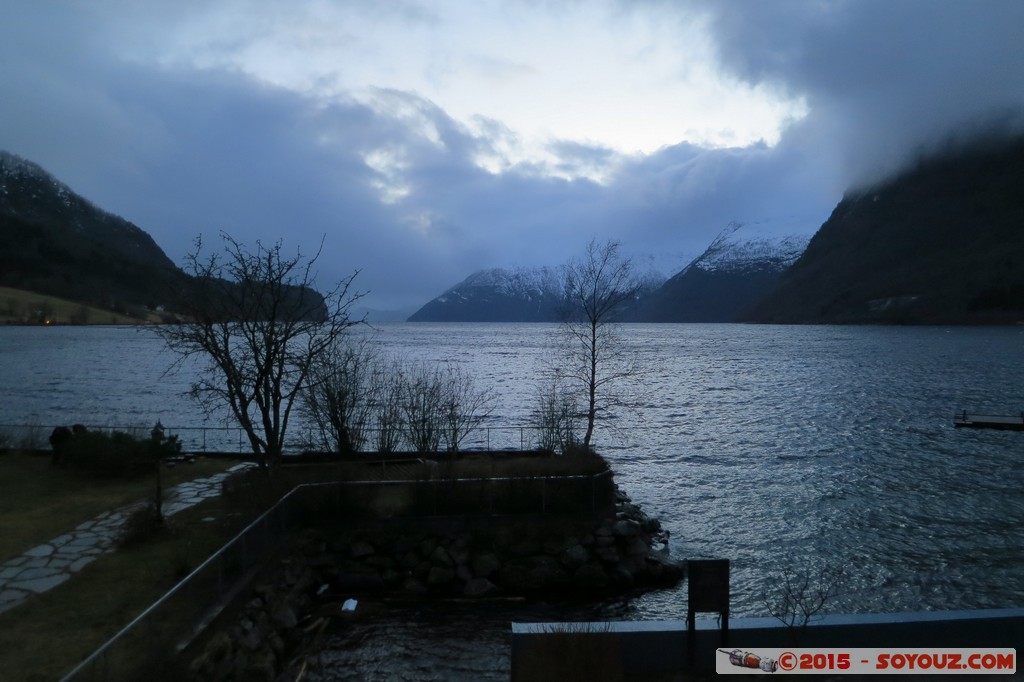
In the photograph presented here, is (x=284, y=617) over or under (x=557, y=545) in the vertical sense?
under

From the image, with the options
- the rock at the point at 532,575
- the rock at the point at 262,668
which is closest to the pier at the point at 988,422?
the rock at the point at 532,575

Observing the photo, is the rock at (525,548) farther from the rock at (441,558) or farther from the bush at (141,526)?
the bush at (141,526)

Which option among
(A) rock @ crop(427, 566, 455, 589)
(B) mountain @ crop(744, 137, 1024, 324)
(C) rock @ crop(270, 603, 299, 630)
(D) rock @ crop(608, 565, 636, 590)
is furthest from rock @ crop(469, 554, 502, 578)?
(B) mountain @ crop(744, 137, 1024, 324)

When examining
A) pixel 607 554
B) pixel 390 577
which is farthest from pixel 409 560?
pixel 607 554

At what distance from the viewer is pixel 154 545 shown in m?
13.4

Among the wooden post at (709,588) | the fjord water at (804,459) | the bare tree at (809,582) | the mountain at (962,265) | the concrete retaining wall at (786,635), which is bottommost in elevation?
the bare tree at (809,582)

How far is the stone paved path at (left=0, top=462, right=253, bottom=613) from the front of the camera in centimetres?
1113

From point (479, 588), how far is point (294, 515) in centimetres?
474

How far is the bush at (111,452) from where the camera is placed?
1845 cm

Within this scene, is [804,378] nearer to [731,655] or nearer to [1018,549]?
[1018,549]

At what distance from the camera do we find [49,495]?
54.8ft

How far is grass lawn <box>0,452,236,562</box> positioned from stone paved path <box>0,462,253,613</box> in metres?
0.36

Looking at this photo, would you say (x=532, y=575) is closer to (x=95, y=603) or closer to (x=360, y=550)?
(x=360, y=550)

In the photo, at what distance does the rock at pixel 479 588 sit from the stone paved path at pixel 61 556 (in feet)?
22.7
